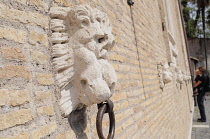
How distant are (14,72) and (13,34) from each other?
6.4 inches

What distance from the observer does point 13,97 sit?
3.10 feet

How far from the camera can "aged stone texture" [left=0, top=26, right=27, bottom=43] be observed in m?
0.95

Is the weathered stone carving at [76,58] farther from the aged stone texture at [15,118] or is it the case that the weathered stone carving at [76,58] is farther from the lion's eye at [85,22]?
the aged stone texture at [15,118]

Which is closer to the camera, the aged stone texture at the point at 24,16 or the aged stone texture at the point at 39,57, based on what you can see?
the aged stone texture at the point at 24,16

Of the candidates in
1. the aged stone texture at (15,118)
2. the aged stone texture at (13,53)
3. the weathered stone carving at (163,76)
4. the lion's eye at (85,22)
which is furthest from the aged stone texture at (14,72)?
the weathered stone carving at (163,76)

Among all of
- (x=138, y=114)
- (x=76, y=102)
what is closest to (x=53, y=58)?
(x=76, y=102)

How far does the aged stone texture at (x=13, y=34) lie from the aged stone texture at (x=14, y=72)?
121mm

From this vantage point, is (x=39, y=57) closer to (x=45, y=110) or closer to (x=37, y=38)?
(x=37, y=38)

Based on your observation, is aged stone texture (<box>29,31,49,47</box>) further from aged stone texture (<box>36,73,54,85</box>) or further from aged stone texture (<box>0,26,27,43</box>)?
aged stone texture (<box>36,73,54,85</box>)

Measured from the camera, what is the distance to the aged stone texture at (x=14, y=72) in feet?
3.02

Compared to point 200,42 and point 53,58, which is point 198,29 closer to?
point 200,42

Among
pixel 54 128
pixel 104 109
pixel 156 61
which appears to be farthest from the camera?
pixel 156 61

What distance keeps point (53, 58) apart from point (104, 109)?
45cm

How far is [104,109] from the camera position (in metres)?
1.41
